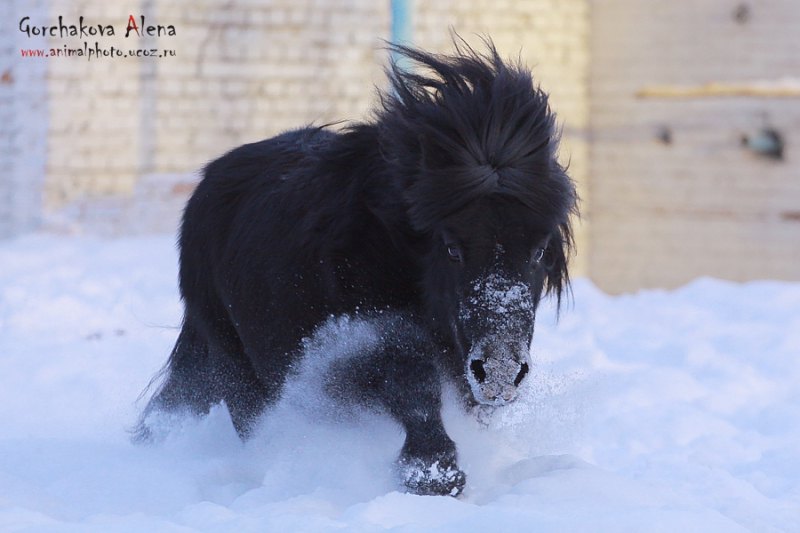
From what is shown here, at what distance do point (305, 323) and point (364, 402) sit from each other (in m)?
0.31

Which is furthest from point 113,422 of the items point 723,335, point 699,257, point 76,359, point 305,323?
point 699,257

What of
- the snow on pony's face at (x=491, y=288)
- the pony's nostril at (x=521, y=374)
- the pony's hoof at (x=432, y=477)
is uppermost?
the snow on pony's face at (x=491, y=288)

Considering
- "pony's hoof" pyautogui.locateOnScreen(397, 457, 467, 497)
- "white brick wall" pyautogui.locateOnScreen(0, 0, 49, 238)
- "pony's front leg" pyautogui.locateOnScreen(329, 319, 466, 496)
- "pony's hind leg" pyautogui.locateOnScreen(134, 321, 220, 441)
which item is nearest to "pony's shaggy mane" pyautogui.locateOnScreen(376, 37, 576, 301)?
"pony's front leg" pyautogui.locateOnScreen(329, 319, 466, 496)

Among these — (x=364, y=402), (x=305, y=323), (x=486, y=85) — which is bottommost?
(x=364, y=402)

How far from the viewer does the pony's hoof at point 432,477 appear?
10.1 ft

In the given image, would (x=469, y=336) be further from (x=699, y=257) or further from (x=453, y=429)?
(x=699, y=257)

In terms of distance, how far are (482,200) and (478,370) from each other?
0.50 metres

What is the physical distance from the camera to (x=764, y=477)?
151 inches

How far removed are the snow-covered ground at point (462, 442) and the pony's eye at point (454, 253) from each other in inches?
23.4

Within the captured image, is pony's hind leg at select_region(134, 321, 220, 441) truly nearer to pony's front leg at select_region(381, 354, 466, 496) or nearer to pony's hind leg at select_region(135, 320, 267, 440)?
pony's hind leg at select_region(135, 320, 267, 440)

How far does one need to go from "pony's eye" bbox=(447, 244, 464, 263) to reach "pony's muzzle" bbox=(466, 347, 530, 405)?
322 millimetres

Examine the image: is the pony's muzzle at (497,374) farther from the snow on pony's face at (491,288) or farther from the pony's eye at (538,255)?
the pony's eye at (538,255)

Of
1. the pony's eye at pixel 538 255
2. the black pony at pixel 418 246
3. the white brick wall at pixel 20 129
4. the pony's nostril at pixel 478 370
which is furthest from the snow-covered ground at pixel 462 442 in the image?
the white brick wall at pixel 20 129

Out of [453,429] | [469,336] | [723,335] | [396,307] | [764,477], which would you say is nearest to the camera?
[469,336]
